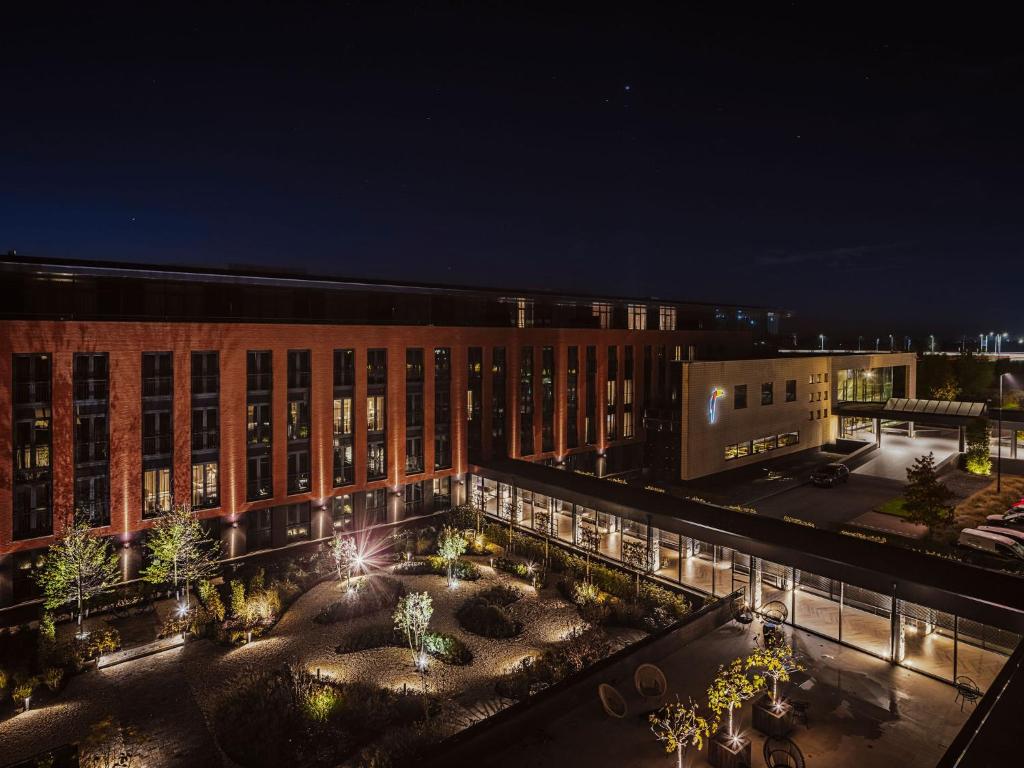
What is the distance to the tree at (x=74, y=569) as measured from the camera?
22547 mm

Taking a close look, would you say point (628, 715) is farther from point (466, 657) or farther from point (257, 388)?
point (257, 388)

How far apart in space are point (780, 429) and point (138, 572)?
43161 millimetres

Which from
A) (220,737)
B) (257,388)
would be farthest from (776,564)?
(257,388)

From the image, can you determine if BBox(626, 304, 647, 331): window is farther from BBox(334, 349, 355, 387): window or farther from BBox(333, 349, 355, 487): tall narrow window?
BBox(333, 349, 355, 487): tall narrow window

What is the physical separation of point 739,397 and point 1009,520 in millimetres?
16615

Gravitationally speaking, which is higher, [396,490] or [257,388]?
[257,388]

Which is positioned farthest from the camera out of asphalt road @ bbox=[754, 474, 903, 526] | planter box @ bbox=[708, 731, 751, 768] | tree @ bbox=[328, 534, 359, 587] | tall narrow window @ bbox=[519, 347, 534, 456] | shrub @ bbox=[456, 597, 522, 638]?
tall narrow window @ bbox=[519, 347, 534, 456]

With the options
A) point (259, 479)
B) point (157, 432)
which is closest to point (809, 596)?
point (259, 479)

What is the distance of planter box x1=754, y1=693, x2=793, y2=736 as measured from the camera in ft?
44.4

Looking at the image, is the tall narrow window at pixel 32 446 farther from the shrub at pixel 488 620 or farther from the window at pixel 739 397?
the window at pixel 739 397

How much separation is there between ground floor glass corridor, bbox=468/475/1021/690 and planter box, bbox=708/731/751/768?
26.0 ft

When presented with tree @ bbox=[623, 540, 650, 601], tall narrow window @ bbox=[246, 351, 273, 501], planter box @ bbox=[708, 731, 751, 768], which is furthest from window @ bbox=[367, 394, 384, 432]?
planter box @ bbox=[708, 731, 751, 768]

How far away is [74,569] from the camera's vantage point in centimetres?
2270

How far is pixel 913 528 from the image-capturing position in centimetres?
2992
